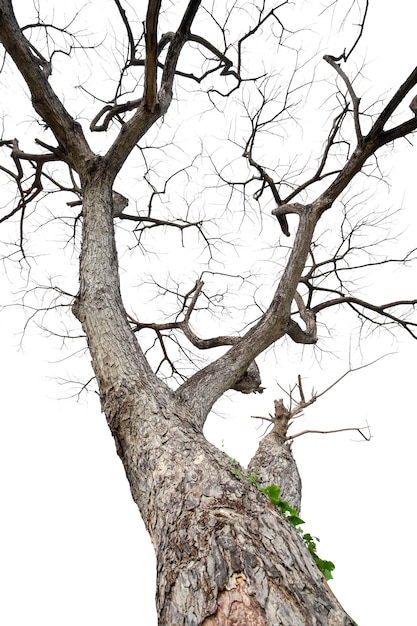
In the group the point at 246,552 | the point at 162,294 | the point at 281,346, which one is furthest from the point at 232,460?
the point at 162,294

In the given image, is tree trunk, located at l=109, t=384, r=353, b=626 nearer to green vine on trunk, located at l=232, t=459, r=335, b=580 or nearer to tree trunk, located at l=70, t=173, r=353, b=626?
tree trunk, located at l=70, t=173, r=353, b=626

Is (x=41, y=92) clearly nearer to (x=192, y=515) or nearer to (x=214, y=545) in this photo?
(x=192, y=515)

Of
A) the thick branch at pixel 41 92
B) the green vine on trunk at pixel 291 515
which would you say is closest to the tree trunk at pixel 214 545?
the green vine on trunk at pixel 291 515

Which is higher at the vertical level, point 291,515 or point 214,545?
point 291,515

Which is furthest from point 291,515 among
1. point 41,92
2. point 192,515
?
point 41,92

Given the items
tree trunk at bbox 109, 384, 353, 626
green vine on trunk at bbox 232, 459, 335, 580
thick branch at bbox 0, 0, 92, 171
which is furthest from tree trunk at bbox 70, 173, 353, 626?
thick branch at bbox 0, 0, 92, 171

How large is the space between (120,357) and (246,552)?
4.74 feet

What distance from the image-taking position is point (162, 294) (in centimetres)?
491

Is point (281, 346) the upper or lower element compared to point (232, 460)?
upper

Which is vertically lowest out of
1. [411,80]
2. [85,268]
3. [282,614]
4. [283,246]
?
[282,614]

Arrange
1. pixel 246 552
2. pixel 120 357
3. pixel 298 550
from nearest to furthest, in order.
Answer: pixel 246 552 → pixel 298 550 → pixel 120 357

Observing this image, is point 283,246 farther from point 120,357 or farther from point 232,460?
point 232,460

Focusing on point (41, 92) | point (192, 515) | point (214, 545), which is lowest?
point (214, 545)

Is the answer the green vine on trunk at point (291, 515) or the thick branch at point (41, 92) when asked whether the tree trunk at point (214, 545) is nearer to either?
the green vine on trunk at point (291, 515)
